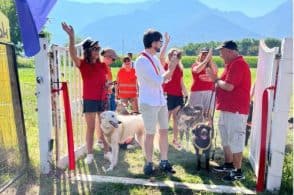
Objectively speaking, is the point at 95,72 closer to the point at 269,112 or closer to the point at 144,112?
the point at 144,112

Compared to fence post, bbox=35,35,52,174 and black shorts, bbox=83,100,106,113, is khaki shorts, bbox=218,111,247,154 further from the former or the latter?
fence post, bbox=35,35,52,174

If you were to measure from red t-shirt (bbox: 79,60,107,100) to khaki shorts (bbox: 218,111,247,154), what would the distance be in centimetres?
179

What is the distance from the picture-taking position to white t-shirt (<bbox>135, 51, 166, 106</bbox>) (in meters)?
5.41

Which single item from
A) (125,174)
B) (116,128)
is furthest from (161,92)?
(125,174)

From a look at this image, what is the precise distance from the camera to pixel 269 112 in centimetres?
523

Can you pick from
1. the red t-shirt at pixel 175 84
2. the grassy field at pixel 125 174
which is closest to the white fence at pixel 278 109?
the grassy field at pixel 125 174

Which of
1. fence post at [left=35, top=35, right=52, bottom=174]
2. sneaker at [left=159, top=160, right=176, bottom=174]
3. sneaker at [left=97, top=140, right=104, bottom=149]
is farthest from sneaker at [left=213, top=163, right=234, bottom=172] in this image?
fence post at [left=35, top=35, right=52, bottom=174]

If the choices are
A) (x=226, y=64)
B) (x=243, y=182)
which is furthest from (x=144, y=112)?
(x=243, y=182)

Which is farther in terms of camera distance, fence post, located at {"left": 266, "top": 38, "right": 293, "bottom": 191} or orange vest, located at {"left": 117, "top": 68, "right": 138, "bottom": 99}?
orange vest, located at {"left": 117, "top": 68, "right": 138, "bottom": 99}

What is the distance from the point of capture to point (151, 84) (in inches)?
215

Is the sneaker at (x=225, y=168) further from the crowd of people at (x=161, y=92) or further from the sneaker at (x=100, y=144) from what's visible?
the sneaker at (x=100, y=144)

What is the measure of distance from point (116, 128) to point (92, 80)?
0.77 metres

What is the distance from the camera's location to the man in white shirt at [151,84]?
5.42 meters

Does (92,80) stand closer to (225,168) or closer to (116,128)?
(116,128)
